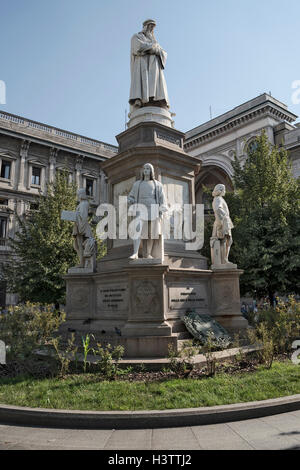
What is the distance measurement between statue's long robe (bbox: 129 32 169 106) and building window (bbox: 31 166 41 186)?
91.1 ft

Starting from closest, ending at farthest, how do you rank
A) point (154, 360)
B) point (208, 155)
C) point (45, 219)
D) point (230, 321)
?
point (154, 360) < point (230, 321) < point (45, 219) < point (208, 155)

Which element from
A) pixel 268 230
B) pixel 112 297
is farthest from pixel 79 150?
pixel 112 297

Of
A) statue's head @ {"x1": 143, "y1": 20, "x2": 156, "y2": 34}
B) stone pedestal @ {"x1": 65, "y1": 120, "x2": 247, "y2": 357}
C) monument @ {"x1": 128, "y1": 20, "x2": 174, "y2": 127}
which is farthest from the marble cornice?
stone pedestal @ {"x1": 65, "y1": 120, "x2": 247, "y2": 357}

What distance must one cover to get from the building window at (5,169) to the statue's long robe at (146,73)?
2724 cm

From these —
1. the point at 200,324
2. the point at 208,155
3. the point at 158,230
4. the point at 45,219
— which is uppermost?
the point at 208,155

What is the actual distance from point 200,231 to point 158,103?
472 cm

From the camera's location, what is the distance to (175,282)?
9312mm

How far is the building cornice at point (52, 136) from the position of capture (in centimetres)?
3594

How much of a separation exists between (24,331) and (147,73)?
30.4 feet

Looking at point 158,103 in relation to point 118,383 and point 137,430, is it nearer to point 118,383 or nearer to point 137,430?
point 118,383

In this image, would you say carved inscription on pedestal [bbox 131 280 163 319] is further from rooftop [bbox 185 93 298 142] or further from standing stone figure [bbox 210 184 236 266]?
rooftop [bbox 185 93 298 142]

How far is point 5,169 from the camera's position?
3597cm

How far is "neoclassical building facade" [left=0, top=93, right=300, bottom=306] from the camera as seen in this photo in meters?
35.3
